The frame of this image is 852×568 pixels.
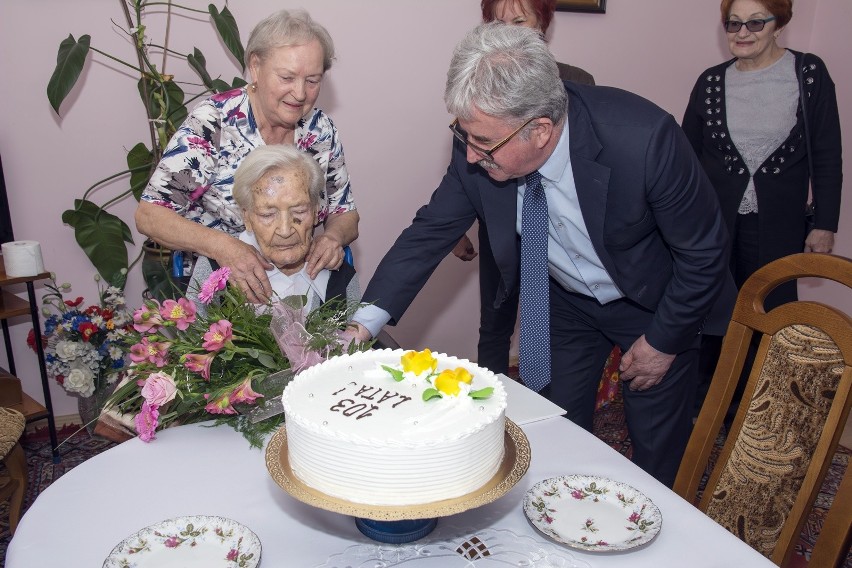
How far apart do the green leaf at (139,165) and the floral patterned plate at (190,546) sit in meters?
2.19

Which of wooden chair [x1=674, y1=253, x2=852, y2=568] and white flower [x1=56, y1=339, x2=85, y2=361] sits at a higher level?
wooden chair [x1=674, y1=253, x2=852, y2=568]

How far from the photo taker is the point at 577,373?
241cm

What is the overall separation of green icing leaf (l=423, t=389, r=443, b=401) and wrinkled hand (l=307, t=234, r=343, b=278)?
1.04 m

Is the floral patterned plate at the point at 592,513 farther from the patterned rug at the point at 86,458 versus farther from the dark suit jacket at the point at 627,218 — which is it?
the patterned rug at the point at 86,458

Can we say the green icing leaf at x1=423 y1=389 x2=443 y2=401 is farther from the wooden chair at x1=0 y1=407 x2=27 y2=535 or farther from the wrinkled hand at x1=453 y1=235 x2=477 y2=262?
the wrinkled hand at x1=453 y1=235 x2=477 y2=262

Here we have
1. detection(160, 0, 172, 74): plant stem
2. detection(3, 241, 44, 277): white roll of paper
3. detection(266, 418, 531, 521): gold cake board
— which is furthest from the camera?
detection(160, 0, 172, 74): plant stem

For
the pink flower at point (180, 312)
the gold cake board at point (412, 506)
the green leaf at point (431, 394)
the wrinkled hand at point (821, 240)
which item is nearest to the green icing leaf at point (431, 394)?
the green leaf at point (431, 394)

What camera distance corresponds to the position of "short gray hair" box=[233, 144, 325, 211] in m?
2.13

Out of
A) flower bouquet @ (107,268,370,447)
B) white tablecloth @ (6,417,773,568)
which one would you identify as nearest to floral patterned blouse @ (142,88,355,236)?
flower bouquet @ (107,268,370,447)

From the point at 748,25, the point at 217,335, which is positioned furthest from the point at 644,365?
the point at 748,25

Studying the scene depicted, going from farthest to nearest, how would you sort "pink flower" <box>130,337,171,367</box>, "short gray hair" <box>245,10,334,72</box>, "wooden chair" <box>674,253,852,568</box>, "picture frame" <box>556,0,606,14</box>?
"picture frame" <box>556,0,606,14</box> → "short gray hair" <box>245,10,334,72</box> → "pink flower" <box>130,337,171,367</box> → "wooden chair" <box>674,253,852,568</box>

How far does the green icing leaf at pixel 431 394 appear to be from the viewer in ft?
4.20

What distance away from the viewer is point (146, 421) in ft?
5.18

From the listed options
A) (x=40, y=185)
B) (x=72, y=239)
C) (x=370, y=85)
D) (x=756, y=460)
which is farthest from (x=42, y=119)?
(x=756, y=460)
